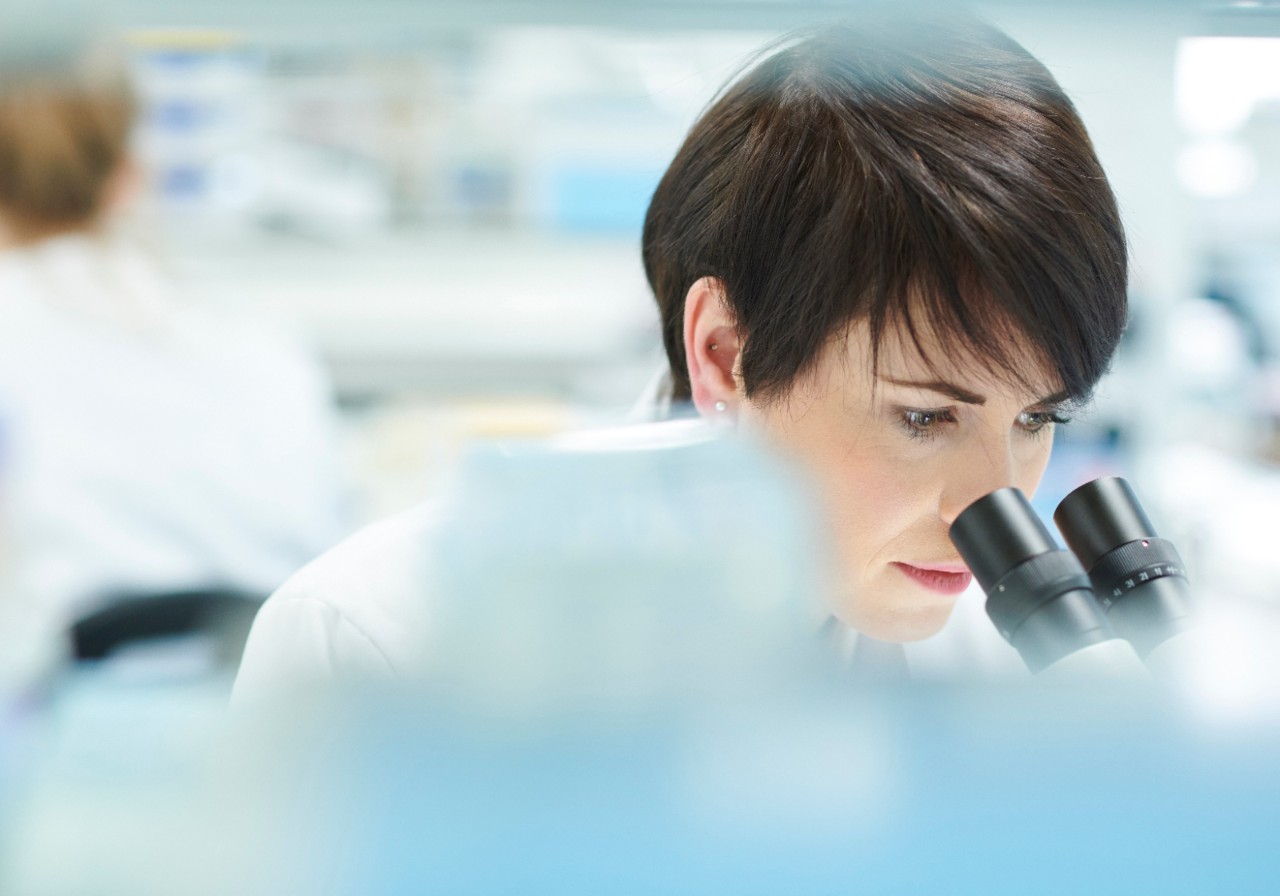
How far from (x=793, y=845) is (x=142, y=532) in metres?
1.67

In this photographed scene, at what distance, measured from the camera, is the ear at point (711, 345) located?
2.90ft

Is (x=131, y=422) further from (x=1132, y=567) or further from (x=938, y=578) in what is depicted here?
(x=1132, y=567)

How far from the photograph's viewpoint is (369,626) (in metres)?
0.65

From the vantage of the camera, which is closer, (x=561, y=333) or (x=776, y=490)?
(x=776, y=490)

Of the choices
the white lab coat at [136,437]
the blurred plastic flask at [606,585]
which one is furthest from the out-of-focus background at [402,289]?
the blurred plastic flask at [606,585]

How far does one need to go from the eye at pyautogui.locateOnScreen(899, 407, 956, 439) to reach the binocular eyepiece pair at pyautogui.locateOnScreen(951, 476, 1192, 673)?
0.31 ft

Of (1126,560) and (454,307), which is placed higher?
(1126,560)

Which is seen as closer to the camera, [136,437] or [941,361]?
[941,361]

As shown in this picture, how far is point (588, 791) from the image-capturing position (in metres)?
0.41

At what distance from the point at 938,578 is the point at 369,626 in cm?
41

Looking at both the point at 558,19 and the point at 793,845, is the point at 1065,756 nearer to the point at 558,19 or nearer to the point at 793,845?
the point at 793,845

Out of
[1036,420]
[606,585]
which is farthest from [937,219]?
[606,585]

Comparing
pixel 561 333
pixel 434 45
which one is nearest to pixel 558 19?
pixel 434 45

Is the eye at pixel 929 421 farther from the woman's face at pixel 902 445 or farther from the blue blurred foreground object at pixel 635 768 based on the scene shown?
the blue blurred foreground object at pixel 635 768
